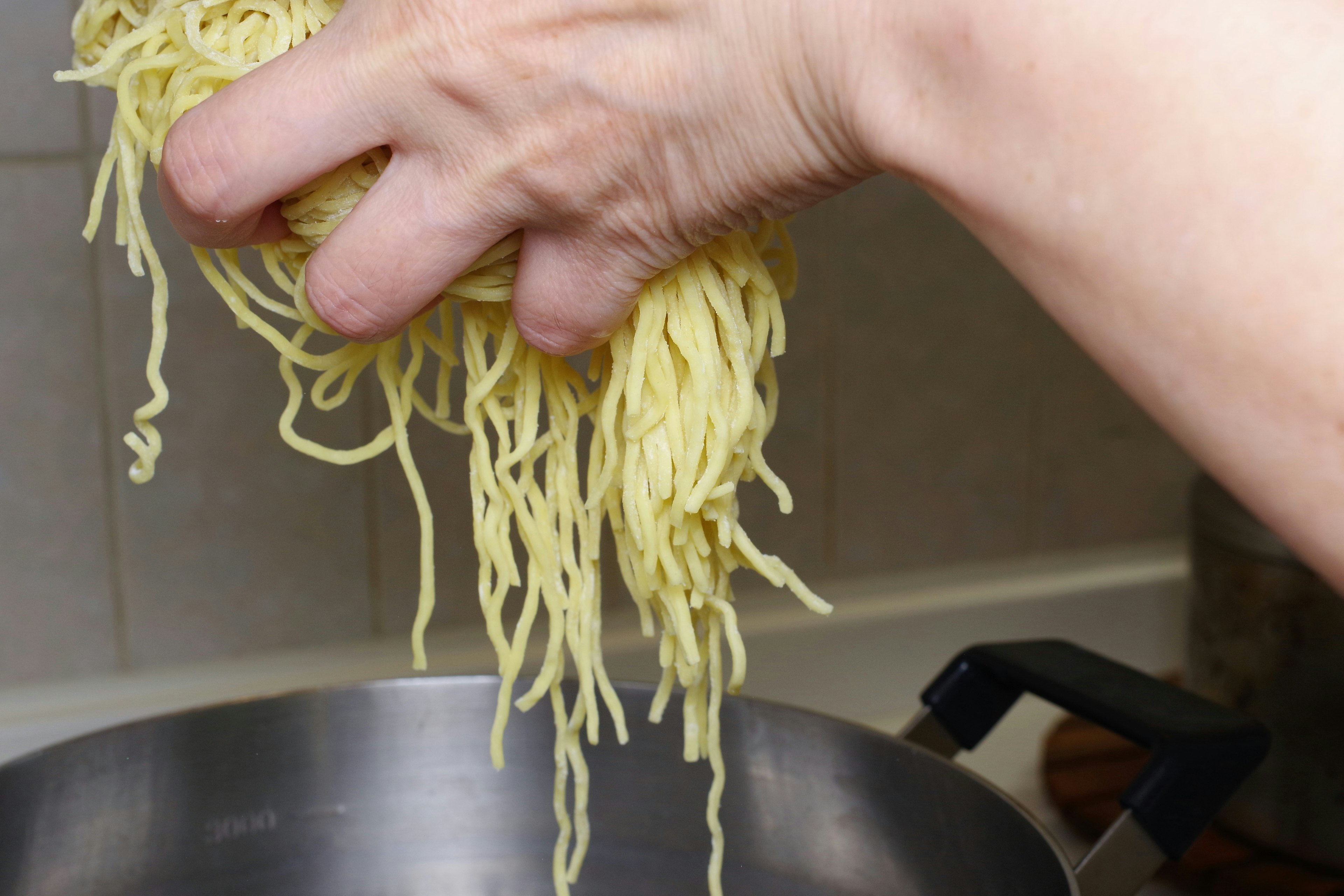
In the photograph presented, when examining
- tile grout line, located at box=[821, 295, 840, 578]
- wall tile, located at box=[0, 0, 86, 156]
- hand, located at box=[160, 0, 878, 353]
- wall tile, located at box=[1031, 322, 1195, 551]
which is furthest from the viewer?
wall tile, located at box=[1031, 322, 1195, 551]

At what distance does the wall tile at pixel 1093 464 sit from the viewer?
115 centimetres

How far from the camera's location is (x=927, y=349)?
109cm

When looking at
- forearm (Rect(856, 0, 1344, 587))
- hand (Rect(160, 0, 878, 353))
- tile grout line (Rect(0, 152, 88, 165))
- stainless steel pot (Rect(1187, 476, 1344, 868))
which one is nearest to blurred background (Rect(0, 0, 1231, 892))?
tile grout line (Rect(0, 152, 88, 165))

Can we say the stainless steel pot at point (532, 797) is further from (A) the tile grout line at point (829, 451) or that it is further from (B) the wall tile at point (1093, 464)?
(B) the wall tile at point (1093, 464)

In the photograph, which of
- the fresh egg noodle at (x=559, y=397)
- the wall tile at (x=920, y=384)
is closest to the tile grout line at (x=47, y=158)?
the fresh egg noodle at (x=559, y=397)

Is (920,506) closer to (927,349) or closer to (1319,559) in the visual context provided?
(927,349)

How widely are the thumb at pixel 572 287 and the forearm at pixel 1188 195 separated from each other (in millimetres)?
153

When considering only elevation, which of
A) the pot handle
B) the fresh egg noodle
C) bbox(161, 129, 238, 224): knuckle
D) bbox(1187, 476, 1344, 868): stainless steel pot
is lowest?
bbox(1187, 476, 1344, 868): stainless steel pot

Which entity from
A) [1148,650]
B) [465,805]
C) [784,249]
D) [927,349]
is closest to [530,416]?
[784,249]

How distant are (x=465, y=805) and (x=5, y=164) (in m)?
0.50

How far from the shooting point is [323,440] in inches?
34.8

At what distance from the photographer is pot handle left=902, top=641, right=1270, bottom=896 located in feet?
1.77

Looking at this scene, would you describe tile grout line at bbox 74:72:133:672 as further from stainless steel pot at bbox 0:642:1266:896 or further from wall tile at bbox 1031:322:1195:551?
wall tile at bbox 1031:322:1195:551

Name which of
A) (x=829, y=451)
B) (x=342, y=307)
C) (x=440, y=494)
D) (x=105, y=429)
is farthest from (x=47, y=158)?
(x=829, y=451)
